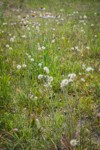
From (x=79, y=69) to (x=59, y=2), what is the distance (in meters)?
8.98

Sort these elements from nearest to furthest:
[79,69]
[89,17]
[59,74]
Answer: [59,74] → [79,69] → [89,17]

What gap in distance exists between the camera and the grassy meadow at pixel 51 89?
123 inches

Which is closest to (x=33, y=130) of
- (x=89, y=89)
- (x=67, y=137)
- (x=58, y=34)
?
(x=67, y=137)

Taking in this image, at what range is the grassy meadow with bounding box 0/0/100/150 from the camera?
313cm

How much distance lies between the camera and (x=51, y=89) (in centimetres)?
459

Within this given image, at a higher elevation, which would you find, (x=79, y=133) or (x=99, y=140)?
(x=79, y=133)

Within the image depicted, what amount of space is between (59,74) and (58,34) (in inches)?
120

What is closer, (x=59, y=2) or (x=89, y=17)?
(x=89, y=17)

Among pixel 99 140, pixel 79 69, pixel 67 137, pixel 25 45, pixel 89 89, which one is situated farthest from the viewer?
pixel 25 45

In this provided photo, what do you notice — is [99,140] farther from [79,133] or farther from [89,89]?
[89,89]

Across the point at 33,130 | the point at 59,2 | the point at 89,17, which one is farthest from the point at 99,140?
the point at 59,2

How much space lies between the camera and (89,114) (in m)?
3.81

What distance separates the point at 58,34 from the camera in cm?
782

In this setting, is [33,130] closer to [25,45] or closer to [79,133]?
[79,133]
